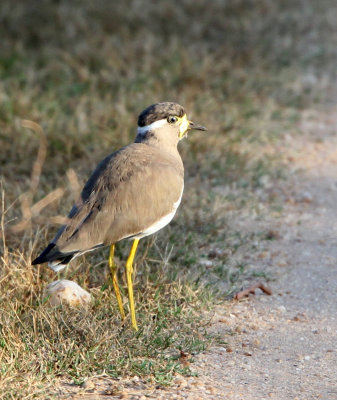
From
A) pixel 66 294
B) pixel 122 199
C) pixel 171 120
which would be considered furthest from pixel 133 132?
pixel 66 294

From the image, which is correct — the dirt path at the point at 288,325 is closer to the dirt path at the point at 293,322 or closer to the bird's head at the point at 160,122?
the dirt path at the point at 293,322

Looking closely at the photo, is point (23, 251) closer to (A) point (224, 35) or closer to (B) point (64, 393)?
(B) point (64, 393)

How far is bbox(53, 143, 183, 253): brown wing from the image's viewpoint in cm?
405

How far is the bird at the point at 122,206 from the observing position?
3.99 m

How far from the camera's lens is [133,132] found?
670 centimetres

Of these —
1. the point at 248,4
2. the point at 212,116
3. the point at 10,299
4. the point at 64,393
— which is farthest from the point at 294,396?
the point at 248,4

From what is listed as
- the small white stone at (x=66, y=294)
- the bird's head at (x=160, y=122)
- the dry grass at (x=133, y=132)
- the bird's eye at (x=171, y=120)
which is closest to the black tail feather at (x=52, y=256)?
the dry grass at (x=133, y=132)

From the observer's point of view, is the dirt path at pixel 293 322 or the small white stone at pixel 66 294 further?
the small white stone at pixel 66 294

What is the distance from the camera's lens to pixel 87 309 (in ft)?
13.6

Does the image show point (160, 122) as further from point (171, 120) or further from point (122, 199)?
point (122, 199)

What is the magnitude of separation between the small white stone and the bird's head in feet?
3.22

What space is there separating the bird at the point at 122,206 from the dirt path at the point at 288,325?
0.54 meters

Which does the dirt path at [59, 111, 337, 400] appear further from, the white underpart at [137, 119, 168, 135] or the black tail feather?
the white underpart at [137, 119, 168, 135]

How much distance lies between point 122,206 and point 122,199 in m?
0.04
